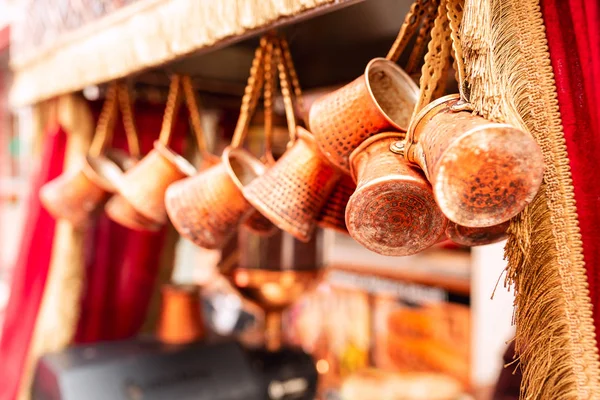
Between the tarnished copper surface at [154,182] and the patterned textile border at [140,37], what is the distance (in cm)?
21

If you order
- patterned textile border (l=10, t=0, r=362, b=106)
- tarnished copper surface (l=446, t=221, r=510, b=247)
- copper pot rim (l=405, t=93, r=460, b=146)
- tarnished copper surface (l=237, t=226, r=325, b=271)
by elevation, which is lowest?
tarnished copper surface (l=237, t=226, r=325, b=271)

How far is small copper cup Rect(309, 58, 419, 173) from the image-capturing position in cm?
71

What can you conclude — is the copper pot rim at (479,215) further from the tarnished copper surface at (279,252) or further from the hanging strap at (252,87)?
the tarnished copper surface at (279,252)

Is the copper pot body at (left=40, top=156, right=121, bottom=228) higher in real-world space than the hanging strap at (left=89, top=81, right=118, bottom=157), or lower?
lower

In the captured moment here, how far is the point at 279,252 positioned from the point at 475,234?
820mm

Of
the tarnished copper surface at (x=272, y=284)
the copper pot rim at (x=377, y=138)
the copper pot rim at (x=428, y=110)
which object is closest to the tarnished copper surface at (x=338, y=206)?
the copper pot rim at (x=377, y=138)

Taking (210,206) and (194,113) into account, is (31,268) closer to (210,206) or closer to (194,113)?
(194,113)

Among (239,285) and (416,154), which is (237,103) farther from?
(416,154)

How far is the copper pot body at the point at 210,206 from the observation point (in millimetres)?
900

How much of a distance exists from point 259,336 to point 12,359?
2.56 feet

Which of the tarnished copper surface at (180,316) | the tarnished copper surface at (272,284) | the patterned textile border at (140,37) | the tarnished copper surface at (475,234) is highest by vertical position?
the patterned textile border at (140,37)

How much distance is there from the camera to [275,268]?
57.0 inches

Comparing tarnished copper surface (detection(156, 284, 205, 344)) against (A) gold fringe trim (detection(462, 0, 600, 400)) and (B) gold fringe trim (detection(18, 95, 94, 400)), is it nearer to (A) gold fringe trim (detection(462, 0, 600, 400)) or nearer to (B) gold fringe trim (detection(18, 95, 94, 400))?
(B) gold fringe trim (detection(18, 95, 94, 400))

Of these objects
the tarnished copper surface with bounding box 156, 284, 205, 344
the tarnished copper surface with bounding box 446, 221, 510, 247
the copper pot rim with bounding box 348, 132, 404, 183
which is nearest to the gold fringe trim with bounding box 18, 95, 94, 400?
A: the tarnished copper surface with bounding box 156, 284, 205, 344
